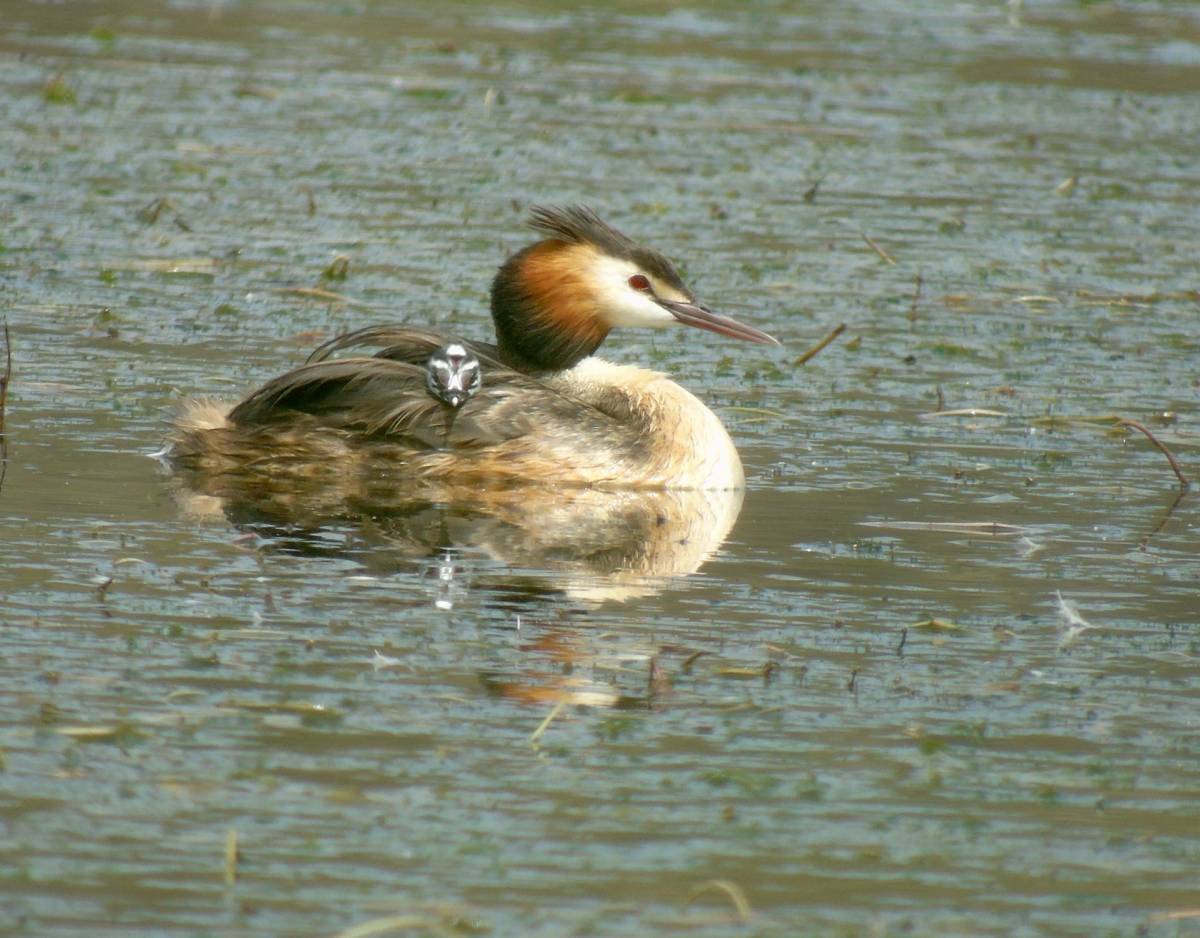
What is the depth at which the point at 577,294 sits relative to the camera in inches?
396

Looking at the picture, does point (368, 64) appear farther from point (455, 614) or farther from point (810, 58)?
point (455, 614)

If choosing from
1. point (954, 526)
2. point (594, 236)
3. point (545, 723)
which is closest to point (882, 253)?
point (594, 236)

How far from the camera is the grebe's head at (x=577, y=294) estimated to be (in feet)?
32.8

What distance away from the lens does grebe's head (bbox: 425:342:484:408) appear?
31.1ft

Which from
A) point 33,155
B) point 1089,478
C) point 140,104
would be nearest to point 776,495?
point 1089,478

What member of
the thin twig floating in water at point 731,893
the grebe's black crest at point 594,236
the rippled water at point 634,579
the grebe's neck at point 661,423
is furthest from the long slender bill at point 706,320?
the thin twig floating in water at point 731,893

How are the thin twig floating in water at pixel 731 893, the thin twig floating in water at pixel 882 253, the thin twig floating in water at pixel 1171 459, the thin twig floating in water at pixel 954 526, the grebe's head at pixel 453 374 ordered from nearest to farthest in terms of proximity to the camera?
the thin twig floating in water at pixel 731 893, the thin twig floating in water at pixel 954 526, the grebe's head at pixel 453 374, the thin twig floating in water at pixel 1171 459, the thin twig floating in water at pixel 882 253

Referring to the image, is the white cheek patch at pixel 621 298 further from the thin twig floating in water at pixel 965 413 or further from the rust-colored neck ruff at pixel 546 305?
the thin twig floating in water at pixel 965 413

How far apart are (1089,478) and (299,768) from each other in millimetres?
4948

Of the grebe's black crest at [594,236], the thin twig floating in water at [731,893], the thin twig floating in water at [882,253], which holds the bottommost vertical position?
the thin twig floating in water at [882,253]

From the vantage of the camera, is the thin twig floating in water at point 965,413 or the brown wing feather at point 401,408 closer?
the brown wing feather at point 401,408

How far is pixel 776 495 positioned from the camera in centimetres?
956

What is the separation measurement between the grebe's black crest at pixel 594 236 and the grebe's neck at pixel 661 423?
0.48m

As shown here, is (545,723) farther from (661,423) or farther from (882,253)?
(882,253)
